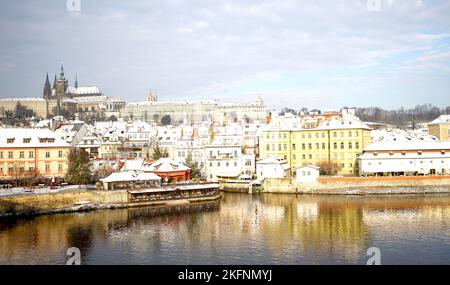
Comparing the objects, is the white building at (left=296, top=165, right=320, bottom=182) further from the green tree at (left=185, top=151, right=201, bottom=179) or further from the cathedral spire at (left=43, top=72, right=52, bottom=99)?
the cathedral spire at (left=43, top=72, right=52, bottom=99)

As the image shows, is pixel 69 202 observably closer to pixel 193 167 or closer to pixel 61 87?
pixel 193 167

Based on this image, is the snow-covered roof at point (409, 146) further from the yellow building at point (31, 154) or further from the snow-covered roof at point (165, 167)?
the yellow building at point (31, 154)

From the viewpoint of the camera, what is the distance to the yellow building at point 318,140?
116 ft

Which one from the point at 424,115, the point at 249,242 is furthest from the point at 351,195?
the point at 424,115

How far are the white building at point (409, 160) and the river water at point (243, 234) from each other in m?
6.24

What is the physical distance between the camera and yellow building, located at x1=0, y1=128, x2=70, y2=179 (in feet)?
98.0

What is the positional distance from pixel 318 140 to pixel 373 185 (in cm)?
770

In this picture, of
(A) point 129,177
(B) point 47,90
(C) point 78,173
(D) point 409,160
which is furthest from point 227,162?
(B) point 47,90

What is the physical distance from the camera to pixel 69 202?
2456 cm

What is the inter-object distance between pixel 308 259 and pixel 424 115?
8517 centimetres

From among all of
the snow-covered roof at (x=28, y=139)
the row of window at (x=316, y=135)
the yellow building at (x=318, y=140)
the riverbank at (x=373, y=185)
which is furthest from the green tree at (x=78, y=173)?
the row of window at (x=316, y=135)

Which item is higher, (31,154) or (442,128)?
(442,128)

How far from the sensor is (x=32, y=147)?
30.4 m
